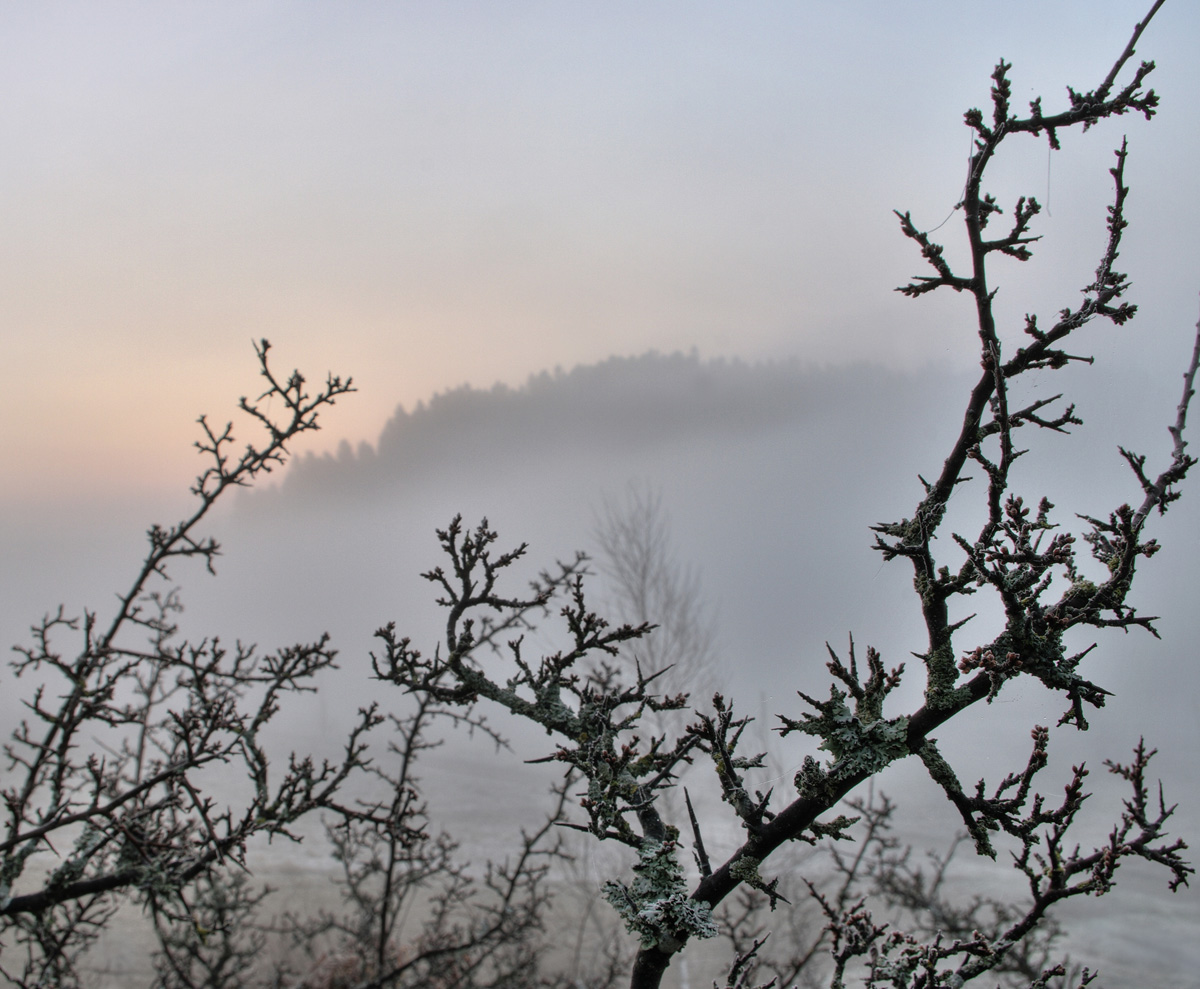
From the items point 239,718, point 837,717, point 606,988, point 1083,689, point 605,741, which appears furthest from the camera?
point 606,988

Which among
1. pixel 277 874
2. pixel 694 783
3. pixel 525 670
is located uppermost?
pixel 694 783

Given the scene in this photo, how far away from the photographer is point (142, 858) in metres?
3.50

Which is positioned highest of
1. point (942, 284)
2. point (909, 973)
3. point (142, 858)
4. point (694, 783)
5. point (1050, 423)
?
point (694, 783)

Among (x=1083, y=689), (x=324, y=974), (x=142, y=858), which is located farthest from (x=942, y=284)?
(x=324, y=974)

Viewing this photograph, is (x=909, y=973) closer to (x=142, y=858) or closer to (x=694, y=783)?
(x=142, y=858)

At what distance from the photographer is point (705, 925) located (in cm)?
194

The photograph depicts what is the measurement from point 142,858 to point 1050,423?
4.09 meters

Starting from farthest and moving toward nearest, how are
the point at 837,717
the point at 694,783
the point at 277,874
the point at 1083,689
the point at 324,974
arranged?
the point at 694,783, the point at 277,874, the point at 324,974, the point at 837,717, the point at 1083,689

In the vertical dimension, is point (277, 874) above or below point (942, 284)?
above

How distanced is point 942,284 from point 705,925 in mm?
1774

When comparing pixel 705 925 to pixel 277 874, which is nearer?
pixel 705 925

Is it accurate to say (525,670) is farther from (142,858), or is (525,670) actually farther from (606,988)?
(606,988)

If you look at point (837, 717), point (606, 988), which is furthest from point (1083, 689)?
point (606, 988)

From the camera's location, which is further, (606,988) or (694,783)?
(694,783)
